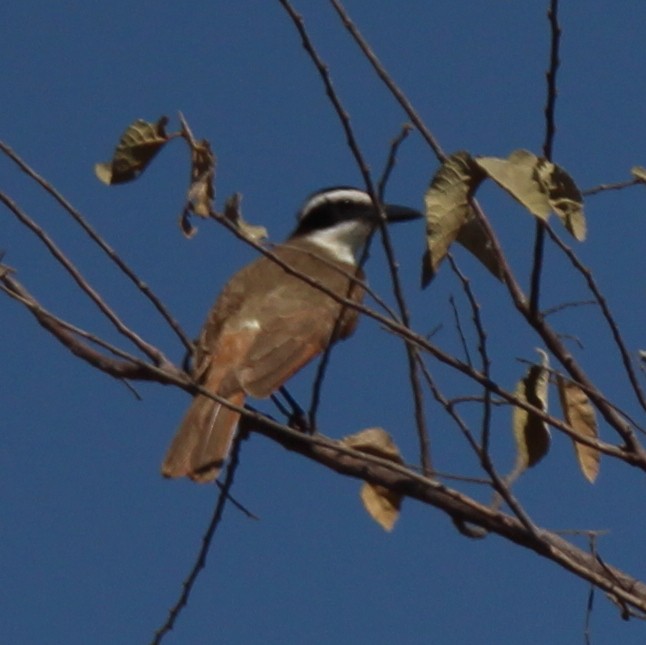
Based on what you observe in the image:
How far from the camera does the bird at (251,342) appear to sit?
4.60 metres

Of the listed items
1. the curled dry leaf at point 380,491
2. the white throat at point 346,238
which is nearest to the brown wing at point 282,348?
the curled dry leaf at point 380,491

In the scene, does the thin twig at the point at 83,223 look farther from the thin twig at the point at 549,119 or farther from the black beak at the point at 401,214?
the black beak at the point at 401,214

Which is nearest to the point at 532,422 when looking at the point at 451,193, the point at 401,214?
the point at 451,193

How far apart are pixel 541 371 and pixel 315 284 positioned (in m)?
0.75

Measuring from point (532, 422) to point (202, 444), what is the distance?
1258mm

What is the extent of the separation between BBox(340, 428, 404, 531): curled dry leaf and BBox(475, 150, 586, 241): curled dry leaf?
3.69 ft

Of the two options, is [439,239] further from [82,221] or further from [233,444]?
[233,444]

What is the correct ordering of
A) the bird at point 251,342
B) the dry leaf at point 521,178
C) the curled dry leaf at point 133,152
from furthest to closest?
the bird at point 251,342 → the curled dry leaf at point 133,152 → the dry leaf at point 521,178

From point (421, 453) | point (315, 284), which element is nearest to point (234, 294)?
point (421, 453)

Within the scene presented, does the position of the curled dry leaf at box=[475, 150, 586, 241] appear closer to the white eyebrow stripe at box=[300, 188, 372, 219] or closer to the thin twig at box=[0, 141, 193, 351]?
the thin twig at box=[0, 141, 193, 351]

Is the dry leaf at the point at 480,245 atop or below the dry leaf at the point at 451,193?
atop

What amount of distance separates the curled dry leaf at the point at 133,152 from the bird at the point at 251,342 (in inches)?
33.4

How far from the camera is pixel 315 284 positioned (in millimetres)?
3182

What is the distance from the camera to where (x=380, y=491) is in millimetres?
3938
